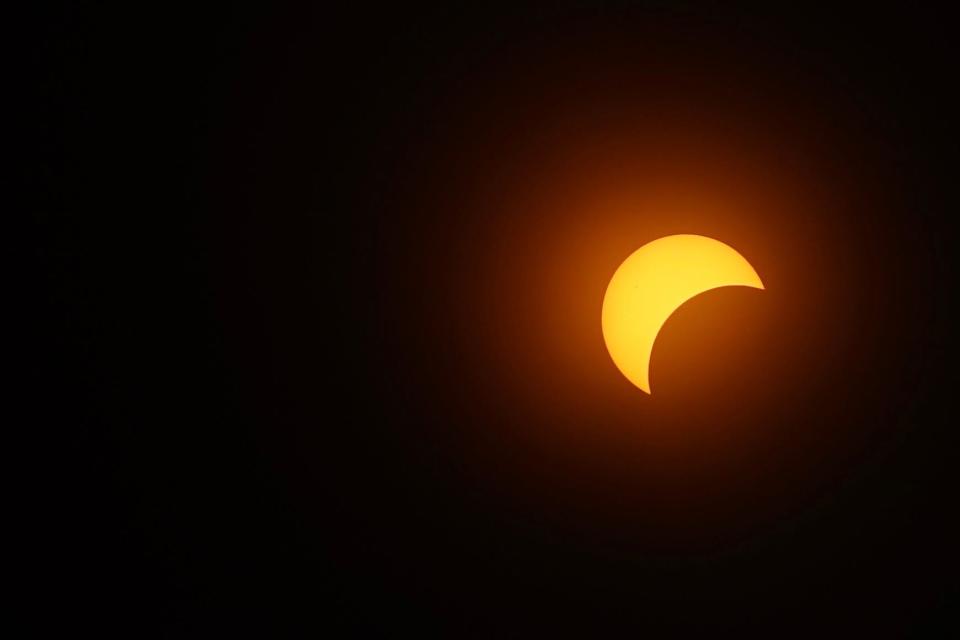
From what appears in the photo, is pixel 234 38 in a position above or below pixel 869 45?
below

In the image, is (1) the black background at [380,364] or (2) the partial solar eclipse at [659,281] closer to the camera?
(2) the partial solar eclipse at [659,281]

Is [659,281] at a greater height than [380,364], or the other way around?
[659,281]

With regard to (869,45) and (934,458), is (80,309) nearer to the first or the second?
(869,45)

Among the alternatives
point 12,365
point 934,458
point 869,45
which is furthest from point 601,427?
point 12,365

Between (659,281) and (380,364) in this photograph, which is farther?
(380,364)
